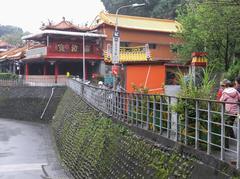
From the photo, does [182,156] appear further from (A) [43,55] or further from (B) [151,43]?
(B) [151,43]

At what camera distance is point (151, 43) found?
50125 mm

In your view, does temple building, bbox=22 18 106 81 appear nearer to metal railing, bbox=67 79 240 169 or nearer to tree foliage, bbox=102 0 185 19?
tree foliage, bbox=102 0 185 19

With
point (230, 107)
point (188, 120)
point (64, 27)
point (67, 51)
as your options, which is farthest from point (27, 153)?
point (64, 27)

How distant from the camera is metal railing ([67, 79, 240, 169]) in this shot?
25.0ft

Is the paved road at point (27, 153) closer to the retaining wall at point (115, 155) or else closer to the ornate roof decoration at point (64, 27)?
the retaining wall at point (115, 155)

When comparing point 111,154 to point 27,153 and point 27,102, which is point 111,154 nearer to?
point 27,153

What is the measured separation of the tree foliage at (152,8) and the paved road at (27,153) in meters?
26.7

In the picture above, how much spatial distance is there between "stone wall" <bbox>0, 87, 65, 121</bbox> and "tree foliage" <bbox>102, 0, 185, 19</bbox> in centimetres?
2120

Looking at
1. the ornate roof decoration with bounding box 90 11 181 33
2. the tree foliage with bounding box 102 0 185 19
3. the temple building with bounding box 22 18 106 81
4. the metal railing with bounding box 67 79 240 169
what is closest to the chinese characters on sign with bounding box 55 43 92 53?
the temple building with bounding box 22 18 106 81

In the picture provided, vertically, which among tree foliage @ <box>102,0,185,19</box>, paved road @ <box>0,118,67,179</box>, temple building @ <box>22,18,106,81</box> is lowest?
paved road @ <box>0,118,67,179</box>

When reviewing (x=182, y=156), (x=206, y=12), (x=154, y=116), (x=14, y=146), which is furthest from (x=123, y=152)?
(x=14, y=146)

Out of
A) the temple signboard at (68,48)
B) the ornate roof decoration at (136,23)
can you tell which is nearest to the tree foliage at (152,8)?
the ornate roof decoration at (136,23)

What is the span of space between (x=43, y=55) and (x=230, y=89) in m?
36.9

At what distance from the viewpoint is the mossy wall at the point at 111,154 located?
8.97 meters
